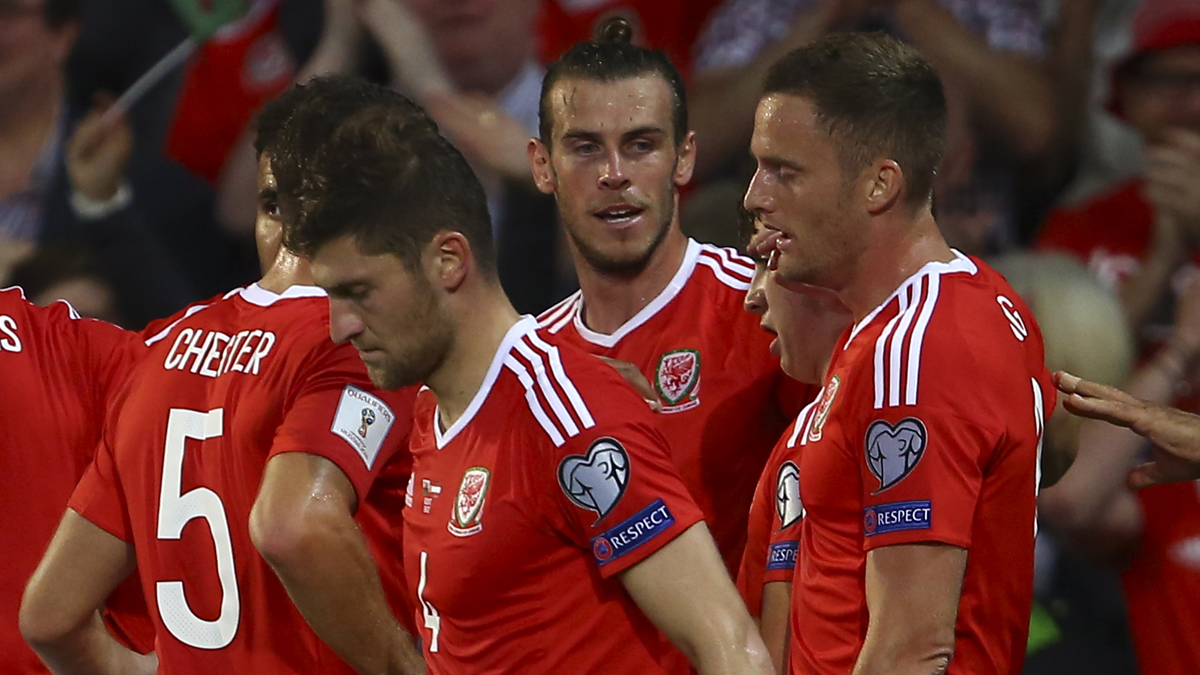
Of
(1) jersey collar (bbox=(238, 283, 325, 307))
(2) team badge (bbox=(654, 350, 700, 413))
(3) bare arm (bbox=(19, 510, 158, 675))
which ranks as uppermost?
(1) jersey collar (bbox=(238, 283, 325, 307))

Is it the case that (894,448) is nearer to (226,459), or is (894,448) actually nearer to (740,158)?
(226,459)

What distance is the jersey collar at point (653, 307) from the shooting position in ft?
10.4

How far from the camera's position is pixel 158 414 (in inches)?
109

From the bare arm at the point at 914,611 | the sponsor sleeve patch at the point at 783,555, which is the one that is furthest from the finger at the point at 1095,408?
the sponsor sleeve patch at the point at 783,555

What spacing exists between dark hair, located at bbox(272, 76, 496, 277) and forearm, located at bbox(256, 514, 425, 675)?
1.61 ft

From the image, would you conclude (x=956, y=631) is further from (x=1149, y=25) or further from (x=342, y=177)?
(x=1149, y=25)

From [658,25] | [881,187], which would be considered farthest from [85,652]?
[658,25]

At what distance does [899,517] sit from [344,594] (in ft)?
3.15

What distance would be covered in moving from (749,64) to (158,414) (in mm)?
3142

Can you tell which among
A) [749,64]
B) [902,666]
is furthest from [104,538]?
[749,64]

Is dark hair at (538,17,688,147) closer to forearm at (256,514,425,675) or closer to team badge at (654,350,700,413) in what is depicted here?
team badge at (654,350,700,413)

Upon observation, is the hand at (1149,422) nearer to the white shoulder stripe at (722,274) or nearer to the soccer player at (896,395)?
the soccer player at (896,395)

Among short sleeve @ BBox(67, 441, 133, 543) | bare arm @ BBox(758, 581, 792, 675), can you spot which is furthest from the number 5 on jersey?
bare arm @ BBox(758, 581, 792, 675)

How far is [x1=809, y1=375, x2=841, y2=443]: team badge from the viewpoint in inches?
92.7
